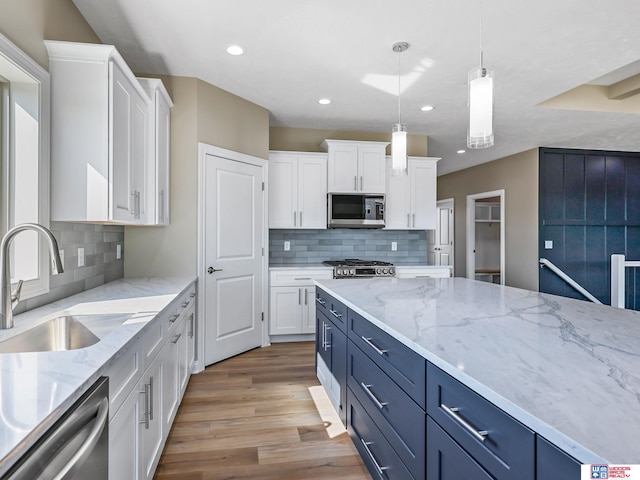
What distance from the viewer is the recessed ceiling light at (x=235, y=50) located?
282cm

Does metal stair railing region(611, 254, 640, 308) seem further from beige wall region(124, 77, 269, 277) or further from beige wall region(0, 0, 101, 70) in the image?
beige wall region(0, 0, 101, 70)

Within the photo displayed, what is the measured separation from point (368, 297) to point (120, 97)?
1.84 metres

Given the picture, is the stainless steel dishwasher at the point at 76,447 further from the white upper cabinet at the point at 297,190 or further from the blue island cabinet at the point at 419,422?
the white upper cabinet at the point at 297,190

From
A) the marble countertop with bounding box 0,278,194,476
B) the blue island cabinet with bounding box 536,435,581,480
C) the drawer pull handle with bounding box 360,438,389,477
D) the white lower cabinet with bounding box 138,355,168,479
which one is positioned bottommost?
the drawer pull handle with bounding box 360,438,389,477

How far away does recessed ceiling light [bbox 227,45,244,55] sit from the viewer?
9.25ft

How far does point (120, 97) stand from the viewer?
7.15 ft

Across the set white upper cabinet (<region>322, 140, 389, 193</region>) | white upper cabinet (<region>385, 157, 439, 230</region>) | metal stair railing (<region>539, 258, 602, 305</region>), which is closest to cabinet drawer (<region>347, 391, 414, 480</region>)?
white upper cabinet (<region>322, 140, 389, 193</region>)

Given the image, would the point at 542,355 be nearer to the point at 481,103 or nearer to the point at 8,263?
the point at 481,103

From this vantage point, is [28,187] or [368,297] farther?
[368,297]

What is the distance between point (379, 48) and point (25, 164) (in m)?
2.39

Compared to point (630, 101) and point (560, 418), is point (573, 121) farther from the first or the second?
point (560, 418)

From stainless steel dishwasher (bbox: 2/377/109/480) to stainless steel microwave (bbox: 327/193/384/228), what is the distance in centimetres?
361

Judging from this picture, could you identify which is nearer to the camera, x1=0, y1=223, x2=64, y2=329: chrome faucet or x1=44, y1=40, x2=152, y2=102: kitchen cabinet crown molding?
x1=0, y1=223, x2=64, y2=329: chrome faucet

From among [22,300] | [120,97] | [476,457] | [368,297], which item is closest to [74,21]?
[120,97]
